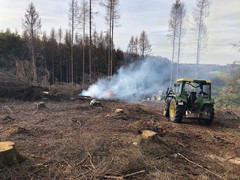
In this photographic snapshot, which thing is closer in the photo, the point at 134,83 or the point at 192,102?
the point at 192,102

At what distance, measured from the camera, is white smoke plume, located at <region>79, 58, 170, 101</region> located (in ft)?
79.0

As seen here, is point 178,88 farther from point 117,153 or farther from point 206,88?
point 117,153

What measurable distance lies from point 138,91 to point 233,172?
22876 mm

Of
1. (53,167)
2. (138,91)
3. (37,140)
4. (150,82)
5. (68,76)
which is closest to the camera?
(53,167)

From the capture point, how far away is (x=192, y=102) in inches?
449

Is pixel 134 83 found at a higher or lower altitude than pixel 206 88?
lower

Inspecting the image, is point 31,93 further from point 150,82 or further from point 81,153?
point 150,82

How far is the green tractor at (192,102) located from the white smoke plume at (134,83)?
36.6 feet

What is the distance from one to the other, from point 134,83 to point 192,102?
17382 millimetres

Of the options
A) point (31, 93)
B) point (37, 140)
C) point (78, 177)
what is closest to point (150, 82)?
point (31, 93)

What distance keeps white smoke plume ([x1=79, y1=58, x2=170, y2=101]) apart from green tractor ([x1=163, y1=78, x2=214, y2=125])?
11.2 metres

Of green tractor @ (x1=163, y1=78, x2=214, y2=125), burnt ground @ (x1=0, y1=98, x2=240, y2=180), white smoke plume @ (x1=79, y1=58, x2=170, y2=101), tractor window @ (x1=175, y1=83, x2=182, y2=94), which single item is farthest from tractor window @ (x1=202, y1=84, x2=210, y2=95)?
white smoke plume @ (x1=79, y1=58, x2=170, y2=101)

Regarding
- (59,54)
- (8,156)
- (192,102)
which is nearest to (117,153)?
(8,156)

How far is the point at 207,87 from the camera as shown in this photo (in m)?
11.8
